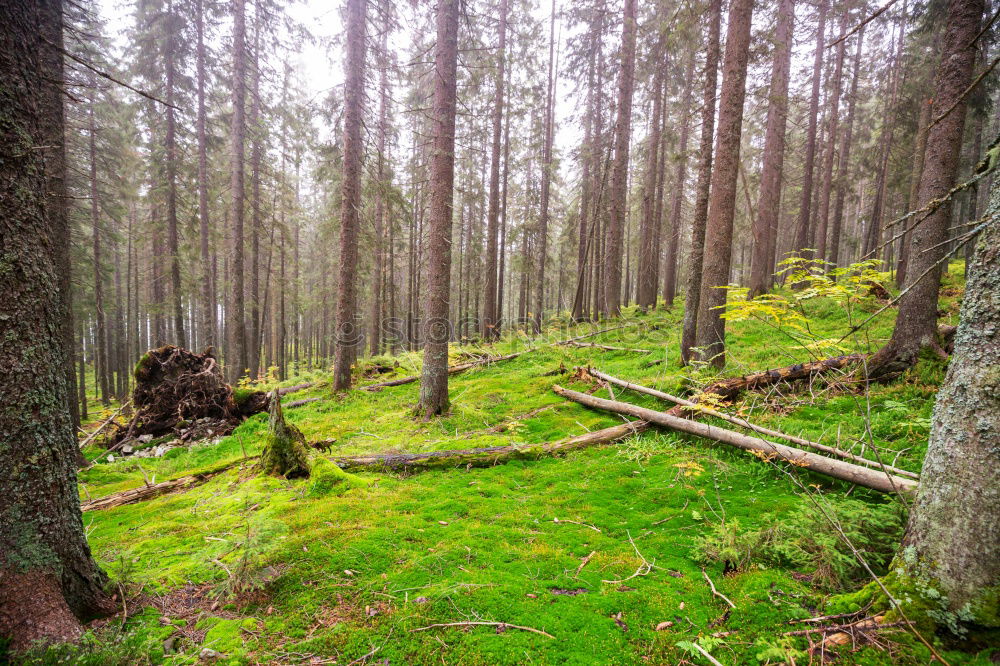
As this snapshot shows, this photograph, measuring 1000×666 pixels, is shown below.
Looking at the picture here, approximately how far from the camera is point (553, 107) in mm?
19031

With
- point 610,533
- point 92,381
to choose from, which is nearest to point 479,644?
point 610,533

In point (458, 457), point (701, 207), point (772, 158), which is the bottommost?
point (458, 457)

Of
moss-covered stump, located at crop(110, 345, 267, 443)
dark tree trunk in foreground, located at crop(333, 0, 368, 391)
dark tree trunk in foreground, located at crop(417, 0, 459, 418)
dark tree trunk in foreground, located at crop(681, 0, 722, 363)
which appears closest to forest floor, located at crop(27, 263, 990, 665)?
dark tree trunk in foreground, located at crop(417, 0, 459, 418)

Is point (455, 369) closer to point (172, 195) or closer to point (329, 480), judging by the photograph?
point (329, 480)

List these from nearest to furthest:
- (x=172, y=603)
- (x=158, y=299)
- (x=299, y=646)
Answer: (x=299, y=646) → (x=172, y=603) → (x=158, y=299)

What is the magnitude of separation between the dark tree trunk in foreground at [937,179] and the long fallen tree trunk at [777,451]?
2.87 metres

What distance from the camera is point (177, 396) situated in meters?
8.83

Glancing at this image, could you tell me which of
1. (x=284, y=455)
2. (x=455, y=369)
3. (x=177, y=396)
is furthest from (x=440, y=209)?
(x=177, y=396)

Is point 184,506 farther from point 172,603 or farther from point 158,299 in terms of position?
point 158,299

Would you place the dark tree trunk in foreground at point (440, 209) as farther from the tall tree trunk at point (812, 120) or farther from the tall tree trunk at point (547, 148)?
the tall tree trunk at point (812, 120)

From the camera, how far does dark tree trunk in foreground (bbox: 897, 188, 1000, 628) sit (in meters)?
1.98

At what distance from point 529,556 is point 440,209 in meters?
5.81

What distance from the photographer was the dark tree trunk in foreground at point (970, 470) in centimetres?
198

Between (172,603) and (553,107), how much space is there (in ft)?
70.5
